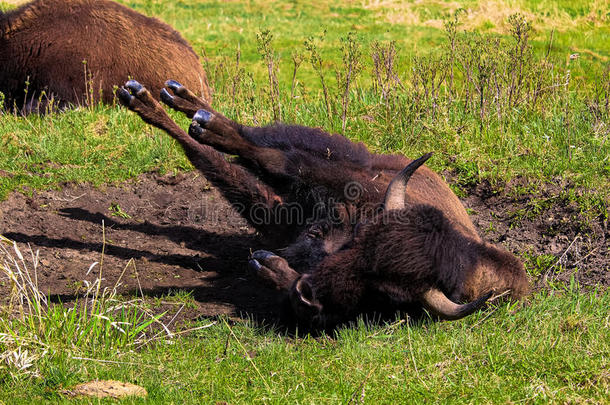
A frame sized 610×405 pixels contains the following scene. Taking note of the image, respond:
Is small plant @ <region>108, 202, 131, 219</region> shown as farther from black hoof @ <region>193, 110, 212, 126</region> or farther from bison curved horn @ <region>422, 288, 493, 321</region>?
bison curved horn @ <region>422, 288, 493, 321</region>

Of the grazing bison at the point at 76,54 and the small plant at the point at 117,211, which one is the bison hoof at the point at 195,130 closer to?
the small plant at the point at 117,211

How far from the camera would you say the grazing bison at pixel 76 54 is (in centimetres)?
812

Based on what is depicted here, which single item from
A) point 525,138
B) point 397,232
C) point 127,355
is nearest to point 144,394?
point 127,355

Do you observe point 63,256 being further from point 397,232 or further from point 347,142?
point 397,232

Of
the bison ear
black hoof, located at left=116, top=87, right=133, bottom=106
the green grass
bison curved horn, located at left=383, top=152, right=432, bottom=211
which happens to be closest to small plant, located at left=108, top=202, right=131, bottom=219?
black hoof, located at left=116, top=87, right=133, bottom=106

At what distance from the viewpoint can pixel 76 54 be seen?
8102mm

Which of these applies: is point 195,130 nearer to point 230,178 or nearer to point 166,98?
point 166,98

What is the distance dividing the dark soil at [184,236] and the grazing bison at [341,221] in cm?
64

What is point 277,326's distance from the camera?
15.5 feet

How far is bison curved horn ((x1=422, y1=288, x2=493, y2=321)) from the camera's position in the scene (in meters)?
4.01

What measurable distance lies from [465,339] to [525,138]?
3.52 meters

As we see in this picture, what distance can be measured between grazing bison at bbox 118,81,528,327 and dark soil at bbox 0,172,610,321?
64 cm

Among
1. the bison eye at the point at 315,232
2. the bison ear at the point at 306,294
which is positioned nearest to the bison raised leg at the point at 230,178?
the bison eye at the point at 315,232

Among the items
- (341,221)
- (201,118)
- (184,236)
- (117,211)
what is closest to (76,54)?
(117,211)
